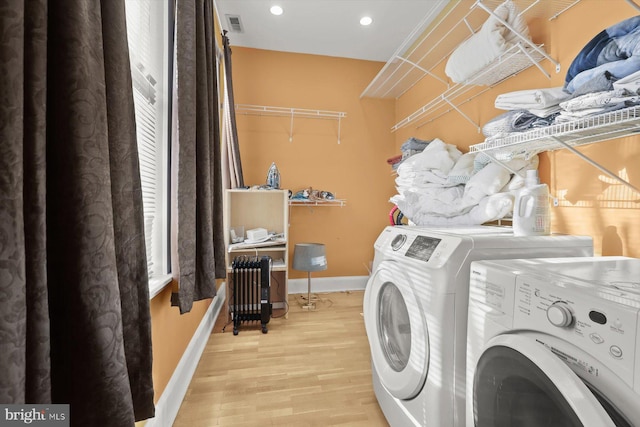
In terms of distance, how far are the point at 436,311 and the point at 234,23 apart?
2.95 meters

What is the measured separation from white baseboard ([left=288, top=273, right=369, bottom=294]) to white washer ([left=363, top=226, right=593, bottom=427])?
2002 mm

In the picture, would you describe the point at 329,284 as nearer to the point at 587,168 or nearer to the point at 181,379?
the point at 181,379

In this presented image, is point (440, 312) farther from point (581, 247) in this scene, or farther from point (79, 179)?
point (79, 179)

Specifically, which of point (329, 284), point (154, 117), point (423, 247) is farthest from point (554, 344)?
point (329, 284)

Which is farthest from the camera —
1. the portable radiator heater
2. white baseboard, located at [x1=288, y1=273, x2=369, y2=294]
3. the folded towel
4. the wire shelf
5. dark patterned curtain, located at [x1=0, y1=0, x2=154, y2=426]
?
white baseboard, located at [x1=288, y1=273, x2=369, y2=294]

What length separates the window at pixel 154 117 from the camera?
1365 millimetres

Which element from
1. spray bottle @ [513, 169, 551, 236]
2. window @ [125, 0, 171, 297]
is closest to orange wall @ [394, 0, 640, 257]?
spray bottle @ [513, 169, 551, 236]

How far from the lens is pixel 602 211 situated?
1265 mm

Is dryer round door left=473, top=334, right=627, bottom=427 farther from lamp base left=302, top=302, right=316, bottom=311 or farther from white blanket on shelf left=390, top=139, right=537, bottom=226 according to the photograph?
lamp base left=302, top=302, right=316, bottom=311

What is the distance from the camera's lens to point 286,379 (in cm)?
174

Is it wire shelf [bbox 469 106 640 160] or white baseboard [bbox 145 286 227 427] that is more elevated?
wire shelf [bbox 469 106 640 160]

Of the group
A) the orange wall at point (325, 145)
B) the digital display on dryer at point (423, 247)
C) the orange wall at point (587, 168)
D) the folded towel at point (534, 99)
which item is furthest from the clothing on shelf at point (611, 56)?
the orange wall at point (325, 145)

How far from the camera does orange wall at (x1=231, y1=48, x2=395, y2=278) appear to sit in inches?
126

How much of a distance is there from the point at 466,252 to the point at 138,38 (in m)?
1.69
